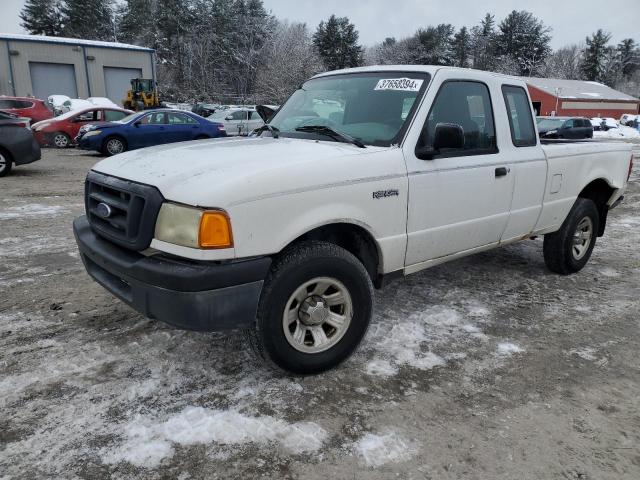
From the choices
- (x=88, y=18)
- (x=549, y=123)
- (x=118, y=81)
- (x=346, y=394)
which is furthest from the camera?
(x=88, y=18)

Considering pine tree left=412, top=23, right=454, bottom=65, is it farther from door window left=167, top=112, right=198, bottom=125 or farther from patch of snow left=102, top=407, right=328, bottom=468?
patch of snow left=102, top=407, right=328, bottom=468

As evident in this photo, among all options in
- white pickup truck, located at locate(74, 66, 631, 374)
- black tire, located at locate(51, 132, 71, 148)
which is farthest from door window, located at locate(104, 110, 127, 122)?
white pickup truck, located at locate(74, 66, 631, 374)

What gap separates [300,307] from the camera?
3041mm

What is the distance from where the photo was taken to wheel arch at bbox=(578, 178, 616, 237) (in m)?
5.38

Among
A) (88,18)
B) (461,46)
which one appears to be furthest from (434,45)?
(88,18)

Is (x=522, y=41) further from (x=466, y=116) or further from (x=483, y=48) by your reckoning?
(x=466, y=116)

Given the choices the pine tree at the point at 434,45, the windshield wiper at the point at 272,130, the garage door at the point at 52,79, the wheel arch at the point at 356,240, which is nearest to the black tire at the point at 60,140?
the windshield wiper at the point at 272,130

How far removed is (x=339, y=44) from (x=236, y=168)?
205 ft

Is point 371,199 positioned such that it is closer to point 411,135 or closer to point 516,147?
point 411,135

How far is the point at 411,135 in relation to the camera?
11.2 feet

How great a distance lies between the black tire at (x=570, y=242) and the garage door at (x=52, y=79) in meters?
37.0

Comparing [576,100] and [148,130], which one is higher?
[576,100]

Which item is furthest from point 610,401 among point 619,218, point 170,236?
point 619,218

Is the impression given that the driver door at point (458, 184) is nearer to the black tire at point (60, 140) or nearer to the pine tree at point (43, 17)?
the black tire at point (60, 140)
